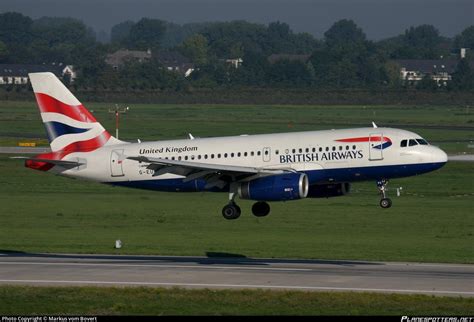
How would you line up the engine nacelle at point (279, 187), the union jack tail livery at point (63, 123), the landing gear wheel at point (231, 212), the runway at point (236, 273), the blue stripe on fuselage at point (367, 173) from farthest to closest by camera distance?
the union jack tail livery at point (63, 123) < the landing gear wheel at point (231, 212) < the blue stripe on fuselage at point (367, 173) < the engine nacelle at point (279, 187) < the runway at point (236, 273)

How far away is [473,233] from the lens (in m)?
86.0

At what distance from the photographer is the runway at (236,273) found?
189 ft

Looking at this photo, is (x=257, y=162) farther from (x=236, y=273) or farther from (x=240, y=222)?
(x=240, y=222)

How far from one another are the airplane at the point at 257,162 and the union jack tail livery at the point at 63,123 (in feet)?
0.30

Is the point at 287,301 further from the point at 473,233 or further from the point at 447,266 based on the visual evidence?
the point at 473,233

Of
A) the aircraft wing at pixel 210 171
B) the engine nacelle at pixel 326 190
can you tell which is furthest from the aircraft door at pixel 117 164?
the engine nacelle at pixel 326 190

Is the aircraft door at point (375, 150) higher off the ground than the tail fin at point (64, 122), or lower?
lower

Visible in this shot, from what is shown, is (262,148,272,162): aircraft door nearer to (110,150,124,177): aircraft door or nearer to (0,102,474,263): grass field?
(0,102,474,263): grass field

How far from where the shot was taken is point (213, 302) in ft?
170

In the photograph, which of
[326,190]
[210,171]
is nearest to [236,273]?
[210,171]

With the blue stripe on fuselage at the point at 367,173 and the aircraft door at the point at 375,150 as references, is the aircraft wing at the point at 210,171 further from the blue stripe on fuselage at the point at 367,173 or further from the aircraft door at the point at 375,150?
the aircraft door at the point at 375,150

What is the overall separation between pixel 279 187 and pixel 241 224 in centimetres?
2515

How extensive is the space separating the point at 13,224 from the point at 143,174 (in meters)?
22.3

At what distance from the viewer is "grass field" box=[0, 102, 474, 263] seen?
7731 cm
